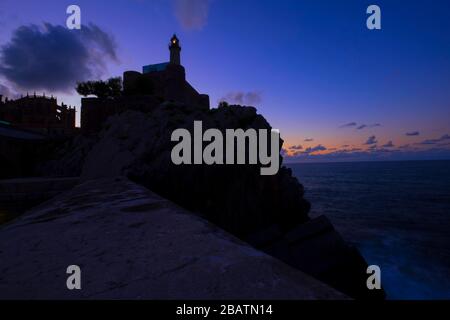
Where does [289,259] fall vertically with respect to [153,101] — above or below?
below

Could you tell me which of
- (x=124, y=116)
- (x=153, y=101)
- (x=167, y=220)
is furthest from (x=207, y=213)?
(x=153, y=101)

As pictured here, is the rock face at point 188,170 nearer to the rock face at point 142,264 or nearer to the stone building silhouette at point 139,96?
the stone building silhouette at point 139,96

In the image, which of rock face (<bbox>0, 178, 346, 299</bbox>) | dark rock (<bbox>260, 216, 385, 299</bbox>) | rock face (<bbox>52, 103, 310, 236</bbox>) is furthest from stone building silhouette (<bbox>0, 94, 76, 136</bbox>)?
rock face (<bbox>0, 178, 346, 299</bbox>)

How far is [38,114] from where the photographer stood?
4219 cm

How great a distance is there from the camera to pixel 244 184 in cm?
1274

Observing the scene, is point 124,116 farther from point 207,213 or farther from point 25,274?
point 25,274

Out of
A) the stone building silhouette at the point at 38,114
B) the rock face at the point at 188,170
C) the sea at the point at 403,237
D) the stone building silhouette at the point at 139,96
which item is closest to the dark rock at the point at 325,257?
the rock face at the point at 188,170

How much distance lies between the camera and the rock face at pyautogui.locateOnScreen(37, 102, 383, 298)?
922 cm

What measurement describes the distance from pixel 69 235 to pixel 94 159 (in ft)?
30.4

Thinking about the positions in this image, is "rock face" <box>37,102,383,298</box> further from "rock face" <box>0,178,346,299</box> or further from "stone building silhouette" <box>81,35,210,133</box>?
"rock face" <box>0,178,346,299</box>

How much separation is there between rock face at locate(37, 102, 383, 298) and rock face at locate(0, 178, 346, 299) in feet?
21.7

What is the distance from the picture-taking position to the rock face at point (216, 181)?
9219mm

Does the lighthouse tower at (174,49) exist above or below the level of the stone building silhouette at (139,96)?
above

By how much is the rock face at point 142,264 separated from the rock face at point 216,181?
21.7 ft
